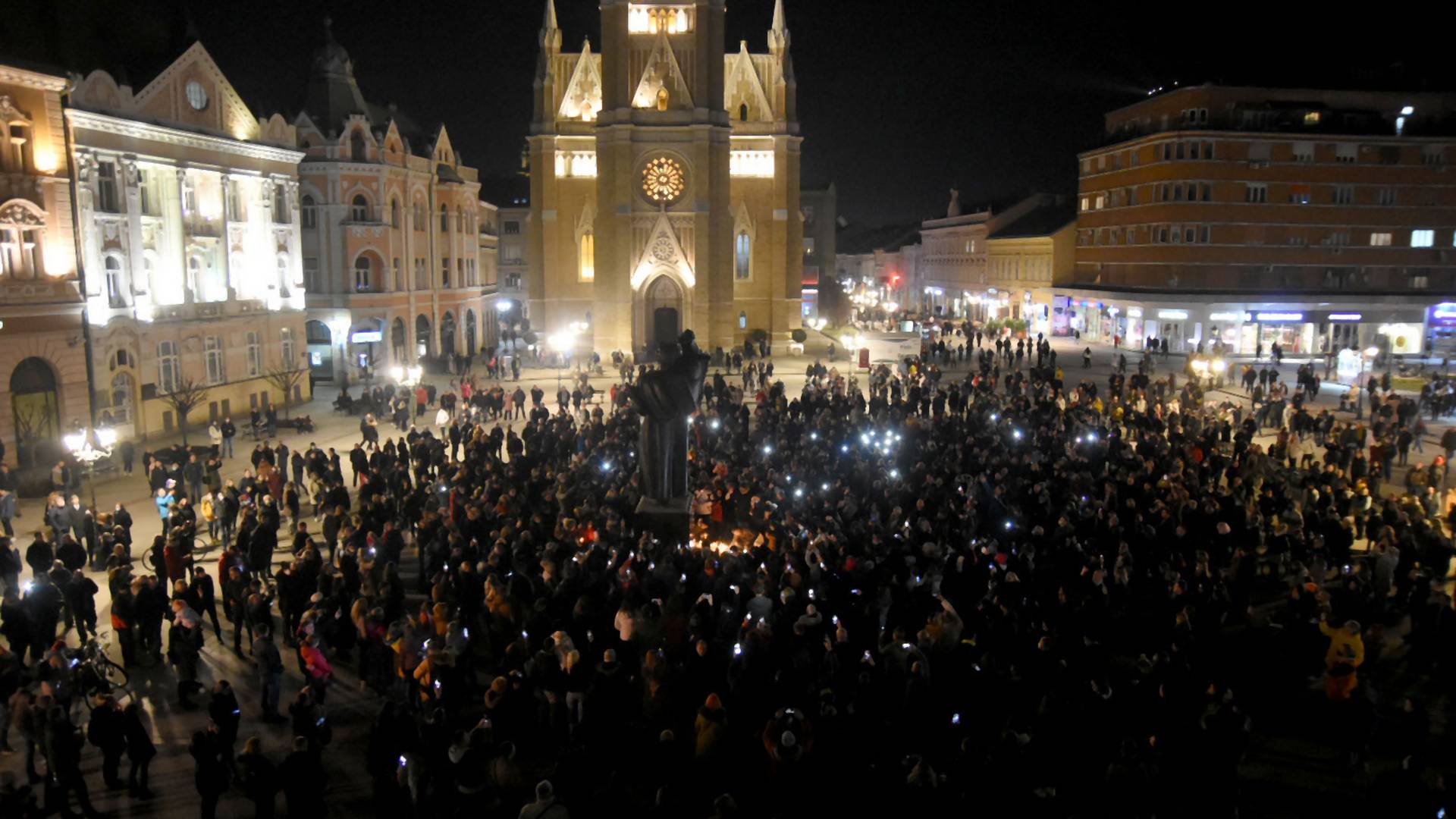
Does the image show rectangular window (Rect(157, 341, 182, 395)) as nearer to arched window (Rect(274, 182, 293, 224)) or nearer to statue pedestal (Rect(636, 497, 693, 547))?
arched window (Rect(274, 182, 293, 224))

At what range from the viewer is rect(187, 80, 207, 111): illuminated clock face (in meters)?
30.8

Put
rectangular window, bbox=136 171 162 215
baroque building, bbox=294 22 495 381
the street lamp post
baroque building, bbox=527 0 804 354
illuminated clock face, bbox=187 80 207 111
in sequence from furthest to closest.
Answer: baroque building, bbox=527 0 804 354 < baroque building, bbox=294 22 495 381 < illuminated clock face, bbox=187 80 207 111 < rectangular window, bbox=136 171 162 215 < the street lamp post

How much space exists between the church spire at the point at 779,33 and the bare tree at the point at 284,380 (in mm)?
31596

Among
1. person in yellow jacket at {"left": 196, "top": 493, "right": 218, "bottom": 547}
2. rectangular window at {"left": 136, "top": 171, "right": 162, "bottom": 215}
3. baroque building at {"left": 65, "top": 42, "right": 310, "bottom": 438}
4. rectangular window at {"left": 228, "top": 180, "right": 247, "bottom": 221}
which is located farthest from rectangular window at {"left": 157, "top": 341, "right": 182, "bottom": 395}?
person in yellow jacket at {"left": 196, "top": 493, "right": 218, "bottom": 547}

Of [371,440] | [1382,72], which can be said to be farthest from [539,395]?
[1382,72]

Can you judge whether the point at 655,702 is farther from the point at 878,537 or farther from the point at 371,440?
the point at 371,440

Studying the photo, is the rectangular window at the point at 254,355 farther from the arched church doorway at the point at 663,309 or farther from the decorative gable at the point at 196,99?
the arched church doorway at the point at 663,309

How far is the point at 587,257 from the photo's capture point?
5431 cm

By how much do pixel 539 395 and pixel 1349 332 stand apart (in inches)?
1755

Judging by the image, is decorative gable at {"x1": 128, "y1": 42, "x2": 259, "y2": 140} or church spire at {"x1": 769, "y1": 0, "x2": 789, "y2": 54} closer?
decorative gable at {"x1": 128, "y1": 42, "x2": 259, "y2": 140}

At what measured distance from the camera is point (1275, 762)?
1025 cm

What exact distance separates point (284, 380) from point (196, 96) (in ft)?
30.1

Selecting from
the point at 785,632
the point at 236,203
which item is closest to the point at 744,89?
the point at 236,203

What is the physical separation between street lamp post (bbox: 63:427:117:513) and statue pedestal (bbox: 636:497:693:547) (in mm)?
11572
